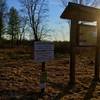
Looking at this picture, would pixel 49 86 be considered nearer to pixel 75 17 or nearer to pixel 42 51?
pixel 42 51

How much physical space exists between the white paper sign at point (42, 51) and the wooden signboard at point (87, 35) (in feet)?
6.12

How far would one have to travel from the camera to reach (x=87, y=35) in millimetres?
10648

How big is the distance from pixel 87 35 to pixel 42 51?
252cm

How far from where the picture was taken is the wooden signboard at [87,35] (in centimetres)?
1048

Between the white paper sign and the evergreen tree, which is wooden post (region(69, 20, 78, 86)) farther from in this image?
the evergreen tree

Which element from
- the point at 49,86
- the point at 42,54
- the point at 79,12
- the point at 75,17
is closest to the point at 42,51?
the point at 42,54

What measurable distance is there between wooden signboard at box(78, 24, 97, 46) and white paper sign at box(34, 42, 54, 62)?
1865 mm

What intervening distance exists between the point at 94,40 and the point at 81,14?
0.99 metres

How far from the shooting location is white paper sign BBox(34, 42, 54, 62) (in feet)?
27.9

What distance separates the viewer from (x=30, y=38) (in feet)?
167

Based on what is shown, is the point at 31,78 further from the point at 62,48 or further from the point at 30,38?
the point at 30,38

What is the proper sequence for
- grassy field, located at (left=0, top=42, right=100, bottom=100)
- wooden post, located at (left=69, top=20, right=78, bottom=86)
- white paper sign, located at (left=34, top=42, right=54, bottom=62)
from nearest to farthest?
A: grassy field, located at (left=0, top=42, right=100, bottom=100) < white paper sign, located at (left=34, top=42, right=54, bottom=62) < wooden post, located at (left=69, top=20, right=78, bottom=86)

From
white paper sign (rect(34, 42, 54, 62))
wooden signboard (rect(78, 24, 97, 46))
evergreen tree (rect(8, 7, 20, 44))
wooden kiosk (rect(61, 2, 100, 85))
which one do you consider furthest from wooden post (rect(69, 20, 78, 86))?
evergreen tree (rect(8, 7, 20, 44))

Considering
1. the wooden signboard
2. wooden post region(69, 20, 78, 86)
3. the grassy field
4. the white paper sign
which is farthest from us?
the wooden signboard
